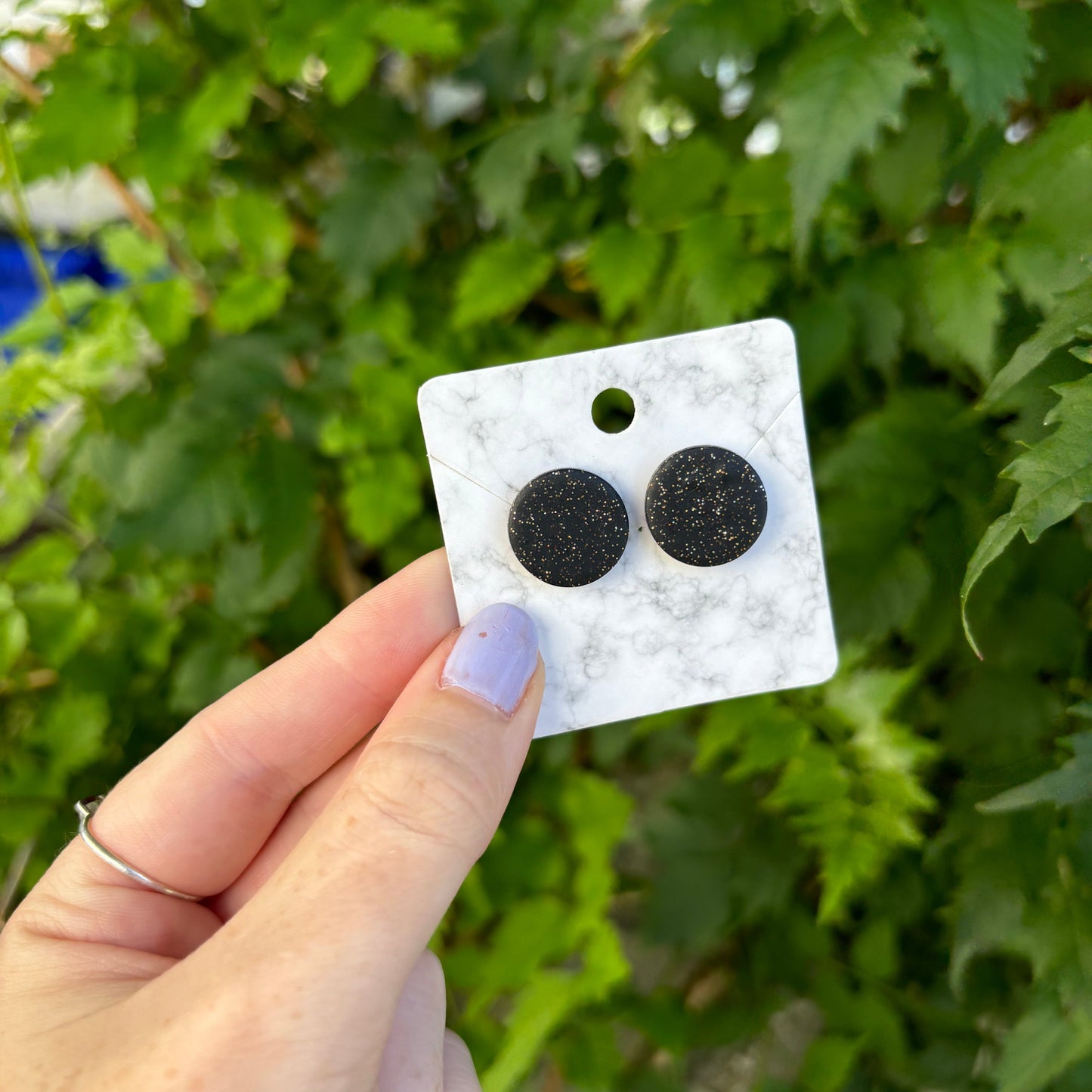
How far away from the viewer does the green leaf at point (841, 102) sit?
0.57 metres

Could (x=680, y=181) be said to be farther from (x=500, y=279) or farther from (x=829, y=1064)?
(x=829, y=1064)

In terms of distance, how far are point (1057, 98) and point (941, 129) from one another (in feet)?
1.15

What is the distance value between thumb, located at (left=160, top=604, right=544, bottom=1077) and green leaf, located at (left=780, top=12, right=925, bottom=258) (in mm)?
411

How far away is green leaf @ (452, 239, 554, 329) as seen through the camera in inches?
35.1

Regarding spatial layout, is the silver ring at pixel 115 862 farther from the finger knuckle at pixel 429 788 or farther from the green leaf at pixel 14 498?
the green leaf at pixel 14 498

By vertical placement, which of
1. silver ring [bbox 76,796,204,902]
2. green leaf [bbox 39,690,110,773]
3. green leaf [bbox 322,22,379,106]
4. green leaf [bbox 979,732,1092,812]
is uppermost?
green leaf [bbox 322,22,379,106]

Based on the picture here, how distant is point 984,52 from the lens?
1.85ft

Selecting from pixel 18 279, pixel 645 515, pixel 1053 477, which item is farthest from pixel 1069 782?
pixel 18 279

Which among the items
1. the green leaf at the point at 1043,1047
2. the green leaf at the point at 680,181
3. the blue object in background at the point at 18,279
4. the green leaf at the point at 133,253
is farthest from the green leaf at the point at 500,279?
the blue object in background at the point at 18,279

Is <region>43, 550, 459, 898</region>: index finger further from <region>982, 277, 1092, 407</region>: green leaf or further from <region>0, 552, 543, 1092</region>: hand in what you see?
<region>982, 277, 1092, 407</region>: green leaf

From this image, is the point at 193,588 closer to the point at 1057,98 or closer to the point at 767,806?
the point at 767,806

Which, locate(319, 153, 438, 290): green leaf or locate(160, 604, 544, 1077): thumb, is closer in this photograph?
locate(160, 604, 544, 1077): thumb

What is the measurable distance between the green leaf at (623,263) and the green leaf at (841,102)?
25 centimetres

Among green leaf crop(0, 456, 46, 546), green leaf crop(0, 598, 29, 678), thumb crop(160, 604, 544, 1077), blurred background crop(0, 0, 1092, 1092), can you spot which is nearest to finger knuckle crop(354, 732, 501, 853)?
thumb crop(160, 604, 544, 1077)
